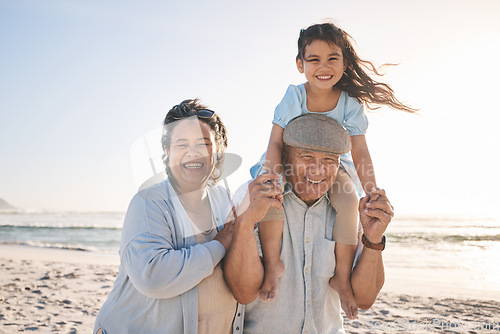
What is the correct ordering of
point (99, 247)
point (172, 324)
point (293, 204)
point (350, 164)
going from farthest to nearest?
point (99, 247), point (350, 164), point (293, 204), point (172, 324)

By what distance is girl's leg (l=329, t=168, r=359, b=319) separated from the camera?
98.7 inches

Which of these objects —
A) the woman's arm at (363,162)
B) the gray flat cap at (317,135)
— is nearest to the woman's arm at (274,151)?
the gray flat cap at (317,135)

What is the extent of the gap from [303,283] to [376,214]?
0.64 m

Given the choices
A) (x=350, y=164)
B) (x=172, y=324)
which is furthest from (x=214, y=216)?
(x=350, y=164)

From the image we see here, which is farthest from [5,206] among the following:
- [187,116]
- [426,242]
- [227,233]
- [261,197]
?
[261,197]

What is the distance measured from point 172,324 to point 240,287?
44cm

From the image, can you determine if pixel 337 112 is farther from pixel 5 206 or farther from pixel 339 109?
pixel 5 206

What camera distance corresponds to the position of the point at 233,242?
2.25 metres

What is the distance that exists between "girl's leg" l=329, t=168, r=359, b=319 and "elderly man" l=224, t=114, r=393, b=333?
5 centimetres

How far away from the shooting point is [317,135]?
2.53 meters

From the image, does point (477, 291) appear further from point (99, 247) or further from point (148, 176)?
point (99, 247)

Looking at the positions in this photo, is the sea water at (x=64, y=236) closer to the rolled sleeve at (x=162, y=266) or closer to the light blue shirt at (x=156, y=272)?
the light blue shirt at (x=156, y=272)

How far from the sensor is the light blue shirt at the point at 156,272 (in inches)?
77.4

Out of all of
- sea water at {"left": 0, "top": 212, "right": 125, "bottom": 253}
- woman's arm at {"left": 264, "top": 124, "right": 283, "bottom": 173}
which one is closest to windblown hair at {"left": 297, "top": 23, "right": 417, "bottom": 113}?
woman's arm at {"left": 264, "top": 124, "right": 283, "bottom": 173}
